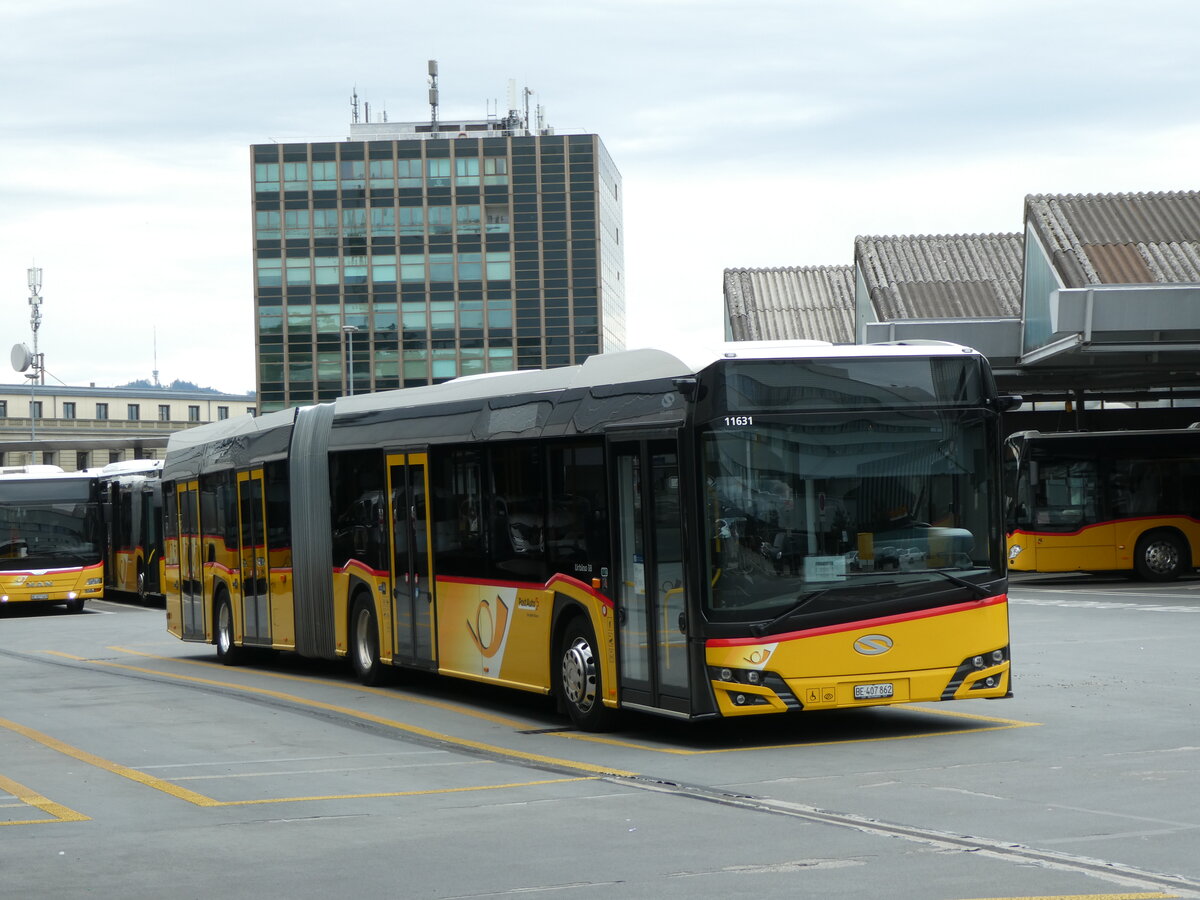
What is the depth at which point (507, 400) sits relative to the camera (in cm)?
1472

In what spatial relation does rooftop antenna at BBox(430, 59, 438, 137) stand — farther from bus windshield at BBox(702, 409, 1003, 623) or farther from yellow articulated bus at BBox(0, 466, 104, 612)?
bus windshield at BBox(702, 409, 1003, 623)

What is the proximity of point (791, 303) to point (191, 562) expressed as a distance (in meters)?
33.0

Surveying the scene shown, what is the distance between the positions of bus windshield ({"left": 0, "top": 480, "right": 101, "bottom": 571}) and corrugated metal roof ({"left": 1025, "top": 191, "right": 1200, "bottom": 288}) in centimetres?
2102

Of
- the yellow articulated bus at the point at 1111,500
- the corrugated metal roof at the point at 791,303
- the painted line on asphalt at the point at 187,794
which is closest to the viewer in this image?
the painted line on asphalt at the point at 187,794

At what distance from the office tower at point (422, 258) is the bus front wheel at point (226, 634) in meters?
112

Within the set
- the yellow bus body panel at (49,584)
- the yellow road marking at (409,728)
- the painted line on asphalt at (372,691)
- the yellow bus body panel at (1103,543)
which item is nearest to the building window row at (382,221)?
the yellow bus body panel at (49,584)

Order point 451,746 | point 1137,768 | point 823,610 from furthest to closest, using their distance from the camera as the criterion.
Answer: point 451,746 < point 823,610 < point 1137,768

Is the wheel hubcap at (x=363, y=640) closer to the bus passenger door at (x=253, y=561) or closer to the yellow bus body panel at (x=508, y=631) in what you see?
the yellow bus body panel at (x=508, y=631)

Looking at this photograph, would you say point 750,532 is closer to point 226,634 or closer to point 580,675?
point 580,675

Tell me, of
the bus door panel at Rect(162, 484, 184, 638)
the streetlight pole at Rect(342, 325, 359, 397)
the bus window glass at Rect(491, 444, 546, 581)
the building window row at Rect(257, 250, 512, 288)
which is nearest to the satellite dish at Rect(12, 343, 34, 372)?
the streetlight pole at Rect(342, 325, 359, 397)

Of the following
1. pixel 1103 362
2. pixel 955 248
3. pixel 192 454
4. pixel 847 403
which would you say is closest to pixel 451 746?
pixel 847 403

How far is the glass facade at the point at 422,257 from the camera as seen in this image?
134 metres

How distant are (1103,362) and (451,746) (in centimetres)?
2738

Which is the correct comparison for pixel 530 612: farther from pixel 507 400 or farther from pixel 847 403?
pixel 847 403
